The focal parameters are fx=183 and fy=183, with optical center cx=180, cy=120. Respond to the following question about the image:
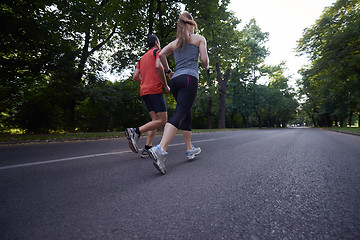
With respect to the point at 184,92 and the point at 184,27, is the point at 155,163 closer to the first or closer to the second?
the point at 184,92

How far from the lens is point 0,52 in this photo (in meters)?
7.28

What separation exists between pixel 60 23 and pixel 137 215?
10.1m

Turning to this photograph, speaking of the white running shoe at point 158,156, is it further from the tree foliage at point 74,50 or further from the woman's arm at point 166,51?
the tree foliage at point 74,50

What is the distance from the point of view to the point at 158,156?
2.25m

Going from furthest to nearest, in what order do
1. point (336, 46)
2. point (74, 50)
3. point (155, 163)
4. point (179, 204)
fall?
point (336, 46) < point (74, 50) < point (155, 163) < point (179, 204)

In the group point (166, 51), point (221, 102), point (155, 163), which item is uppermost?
point (221, 102)

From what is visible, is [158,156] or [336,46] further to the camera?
[336,46]

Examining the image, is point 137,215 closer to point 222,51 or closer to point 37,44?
point 37,44

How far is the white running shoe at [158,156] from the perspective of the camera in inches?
87.2

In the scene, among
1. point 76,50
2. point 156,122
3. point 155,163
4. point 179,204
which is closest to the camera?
point 179,204

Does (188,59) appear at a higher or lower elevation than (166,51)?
lower

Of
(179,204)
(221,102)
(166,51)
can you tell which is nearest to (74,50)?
(166,51)

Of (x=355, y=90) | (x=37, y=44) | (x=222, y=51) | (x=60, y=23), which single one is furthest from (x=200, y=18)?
(x=355, y=90)

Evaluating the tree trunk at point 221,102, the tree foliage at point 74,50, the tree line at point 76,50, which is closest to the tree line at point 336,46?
the tree line at point 76,50
